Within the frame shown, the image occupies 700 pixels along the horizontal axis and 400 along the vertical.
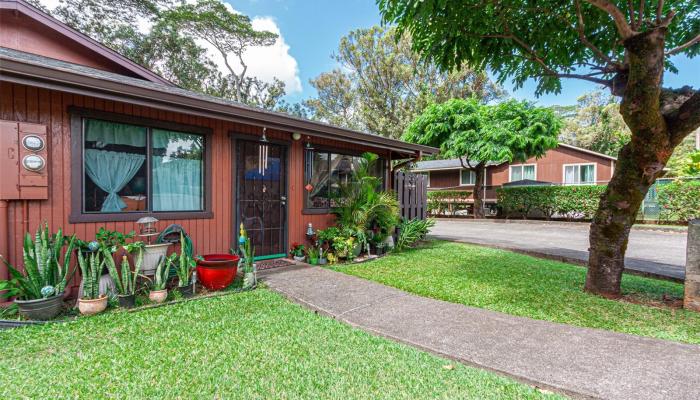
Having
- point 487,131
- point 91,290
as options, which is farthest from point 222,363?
point 487,131

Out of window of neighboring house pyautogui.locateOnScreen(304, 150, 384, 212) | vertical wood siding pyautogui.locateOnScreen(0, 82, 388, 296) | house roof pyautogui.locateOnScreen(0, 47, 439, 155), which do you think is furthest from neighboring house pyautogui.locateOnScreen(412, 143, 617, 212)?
vertical wood siding pyautogui.locateOnScreen(0, 82, 388, 296)

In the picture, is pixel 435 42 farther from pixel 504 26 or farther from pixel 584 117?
pixel 584 117

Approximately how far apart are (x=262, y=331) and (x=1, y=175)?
10.0 ft

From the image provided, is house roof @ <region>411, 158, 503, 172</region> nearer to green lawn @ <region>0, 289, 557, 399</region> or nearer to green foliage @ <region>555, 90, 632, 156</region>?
green foliage @ <region>555, 90, 632, 156</region>

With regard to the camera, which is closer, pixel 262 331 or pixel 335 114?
pixel 262 331

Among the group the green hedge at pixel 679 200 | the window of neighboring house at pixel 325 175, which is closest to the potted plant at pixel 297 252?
the window of neighboring house at pixel 325 175

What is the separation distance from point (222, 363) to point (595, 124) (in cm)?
3906

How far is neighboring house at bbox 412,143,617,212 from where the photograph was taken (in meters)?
18.0

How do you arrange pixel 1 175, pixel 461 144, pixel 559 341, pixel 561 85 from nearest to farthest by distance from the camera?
pixel 559 341 < pixel 1 175 < pixel 561 85 < pixel 461 144

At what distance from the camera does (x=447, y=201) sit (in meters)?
19.0

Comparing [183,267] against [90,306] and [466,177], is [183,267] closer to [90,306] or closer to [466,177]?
[90,306]

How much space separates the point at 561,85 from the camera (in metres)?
5.25

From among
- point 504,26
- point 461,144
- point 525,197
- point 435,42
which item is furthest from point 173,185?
point 525,197

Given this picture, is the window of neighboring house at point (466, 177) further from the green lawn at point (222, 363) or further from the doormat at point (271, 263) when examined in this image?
the green lawn at point (222, 363)
